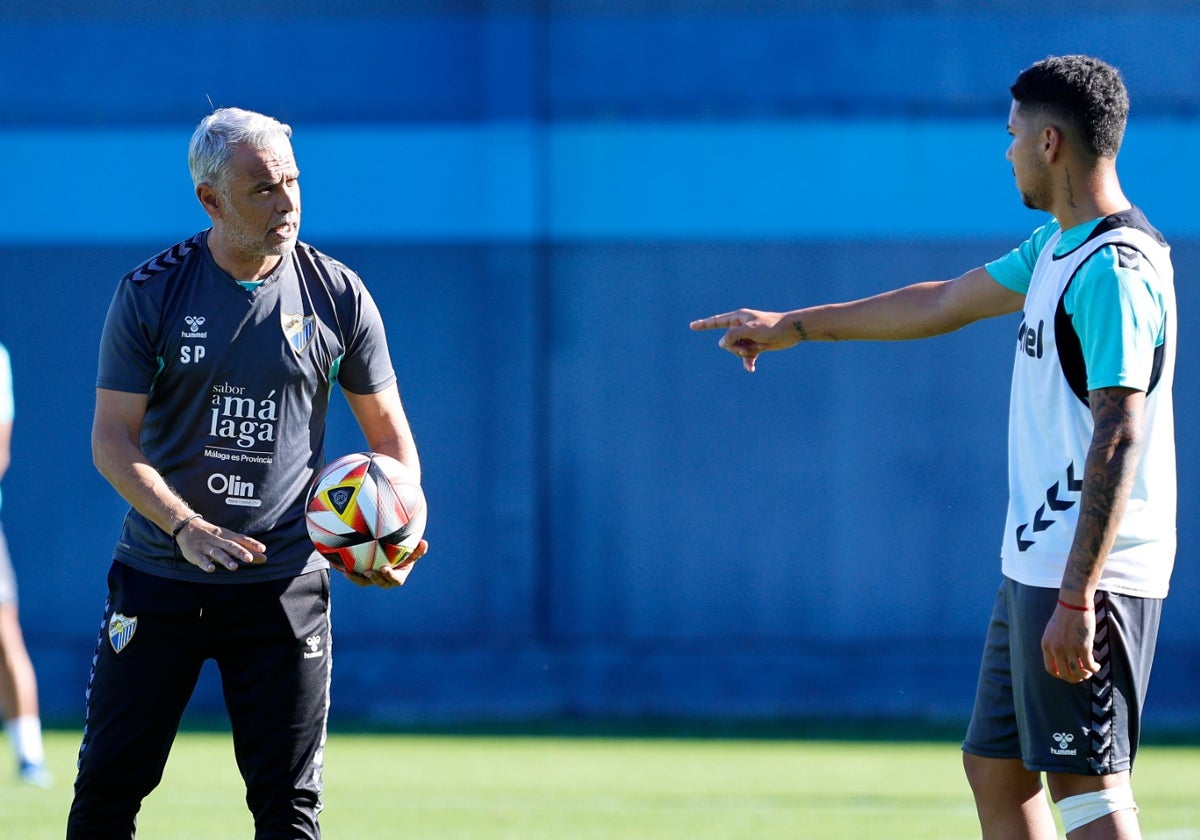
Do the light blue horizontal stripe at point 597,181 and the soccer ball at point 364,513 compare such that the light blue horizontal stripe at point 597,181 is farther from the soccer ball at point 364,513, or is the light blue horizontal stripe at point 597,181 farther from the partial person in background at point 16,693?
the soccer ball at point 364,513

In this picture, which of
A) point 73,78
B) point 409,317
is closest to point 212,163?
point 409,317

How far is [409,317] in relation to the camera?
44.4 ft

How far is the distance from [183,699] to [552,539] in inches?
328

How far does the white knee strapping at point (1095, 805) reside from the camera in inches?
178

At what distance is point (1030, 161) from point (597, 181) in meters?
8.96

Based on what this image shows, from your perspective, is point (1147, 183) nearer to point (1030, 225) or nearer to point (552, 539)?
point (1030, 225)

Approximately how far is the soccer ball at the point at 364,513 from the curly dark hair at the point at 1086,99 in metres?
2.12

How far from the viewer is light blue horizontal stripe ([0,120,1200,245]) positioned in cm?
1319

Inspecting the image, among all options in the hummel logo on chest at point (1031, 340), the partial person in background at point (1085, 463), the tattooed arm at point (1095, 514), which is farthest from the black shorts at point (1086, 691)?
the hummel logo on chest at point (1031, 340)

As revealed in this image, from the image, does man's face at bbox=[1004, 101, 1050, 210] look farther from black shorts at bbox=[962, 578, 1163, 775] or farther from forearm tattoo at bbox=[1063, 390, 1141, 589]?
black shorts at bbox=[962, 578, 1163, 775]

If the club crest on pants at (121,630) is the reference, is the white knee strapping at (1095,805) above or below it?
below

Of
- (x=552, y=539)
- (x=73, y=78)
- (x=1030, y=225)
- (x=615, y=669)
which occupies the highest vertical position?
(x=73, y=78)

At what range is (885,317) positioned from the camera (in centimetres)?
540

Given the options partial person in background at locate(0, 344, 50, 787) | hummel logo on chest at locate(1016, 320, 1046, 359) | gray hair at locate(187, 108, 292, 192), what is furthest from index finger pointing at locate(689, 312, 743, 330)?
partial person in background at locate(0, 344, 50, 787)
